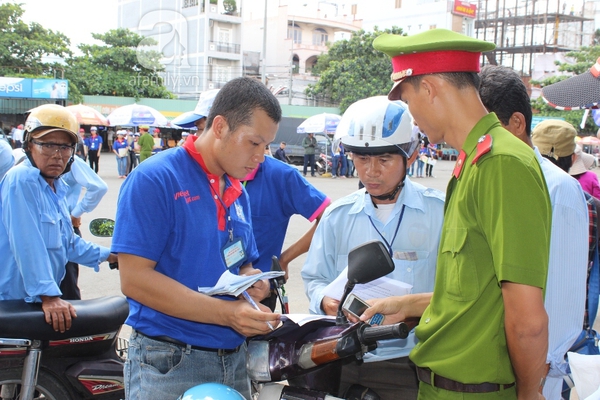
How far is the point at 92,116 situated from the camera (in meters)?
24.4

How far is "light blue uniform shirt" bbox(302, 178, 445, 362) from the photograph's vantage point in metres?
2.46

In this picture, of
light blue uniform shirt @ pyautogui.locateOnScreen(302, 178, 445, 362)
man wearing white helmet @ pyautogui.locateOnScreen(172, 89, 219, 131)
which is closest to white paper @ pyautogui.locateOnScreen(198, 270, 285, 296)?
light blue uniform shirt @ pyautogui.locateOnScreen(302, 178, 445, 362)

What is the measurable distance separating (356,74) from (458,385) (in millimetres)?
40095

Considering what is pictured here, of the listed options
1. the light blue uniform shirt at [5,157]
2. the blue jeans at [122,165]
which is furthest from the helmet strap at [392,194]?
the blue jeans at [122,165]

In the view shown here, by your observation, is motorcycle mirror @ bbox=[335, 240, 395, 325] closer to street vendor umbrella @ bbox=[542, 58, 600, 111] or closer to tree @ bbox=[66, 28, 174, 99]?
street vendor umbrella @ bbox=[542, 58, 600, 111]

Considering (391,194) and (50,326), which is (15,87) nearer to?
(50,326)

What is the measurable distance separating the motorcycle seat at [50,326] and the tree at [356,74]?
1472 inches

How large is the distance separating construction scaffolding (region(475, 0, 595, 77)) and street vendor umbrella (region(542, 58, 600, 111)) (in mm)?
50765

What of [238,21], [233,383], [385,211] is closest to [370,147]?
[385,211]

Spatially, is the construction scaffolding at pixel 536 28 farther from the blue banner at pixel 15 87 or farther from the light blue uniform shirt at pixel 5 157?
the light blue uniform shirt at pixel 5 157

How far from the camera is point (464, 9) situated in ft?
193

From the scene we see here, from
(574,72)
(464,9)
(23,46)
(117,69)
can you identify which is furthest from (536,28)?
(23,46)

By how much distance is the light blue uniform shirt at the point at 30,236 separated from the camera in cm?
301

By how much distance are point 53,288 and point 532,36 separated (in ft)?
187
